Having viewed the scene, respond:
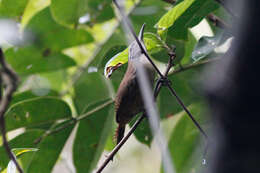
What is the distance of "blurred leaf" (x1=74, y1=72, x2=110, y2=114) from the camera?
159 centimetres

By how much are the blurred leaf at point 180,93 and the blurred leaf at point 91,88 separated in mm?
268

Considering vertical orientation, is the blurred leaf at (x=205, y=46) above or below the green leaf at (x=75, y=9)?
below

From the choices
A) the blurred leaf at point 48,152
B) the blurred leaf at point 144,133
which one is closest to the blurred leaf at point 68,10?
the blurred leaf at point 48,152

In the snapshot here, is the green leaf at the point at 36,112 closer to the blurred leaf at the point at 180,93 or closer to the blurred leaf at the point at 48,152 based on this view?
the blurred leaf at the point at 48,152

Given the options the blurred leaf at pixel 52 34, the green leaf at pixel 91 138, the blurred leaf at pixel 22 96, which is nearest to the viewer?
the green leaf at pixel 91 138

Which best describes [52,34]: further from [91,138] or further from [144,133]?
[144,133]

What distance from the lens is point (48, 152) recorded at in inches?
52.3

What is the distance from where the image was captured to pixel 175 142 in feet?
4.75

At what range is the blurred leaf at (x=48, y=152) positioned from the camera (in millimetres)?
1287

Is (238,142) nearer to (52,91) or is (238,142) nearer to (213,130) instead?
(213,130)

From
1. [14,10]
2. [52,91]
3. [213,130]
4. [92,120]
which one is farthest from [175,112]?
[213,130]

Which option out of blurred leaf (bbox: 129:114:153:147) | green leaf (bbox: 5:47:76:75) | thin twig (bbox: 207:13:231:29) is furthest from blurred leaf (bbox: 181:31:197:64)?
green leaf (bbox: 5:47:76:75)

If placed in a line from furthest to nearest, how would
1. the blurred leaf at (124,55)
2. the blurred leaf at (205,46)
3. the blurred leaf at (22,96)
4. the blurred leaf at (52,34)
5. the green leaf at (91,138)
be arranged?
the blurred leaf at (52,34) < the blurred leaf at (22,96) < the green leaf at (91,138) < the blurred leaf at (205,46) < the blurred leaf at (124,55)

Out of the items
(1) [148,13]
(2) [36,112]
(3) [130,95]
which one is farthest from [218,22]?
(2) [36,112]
